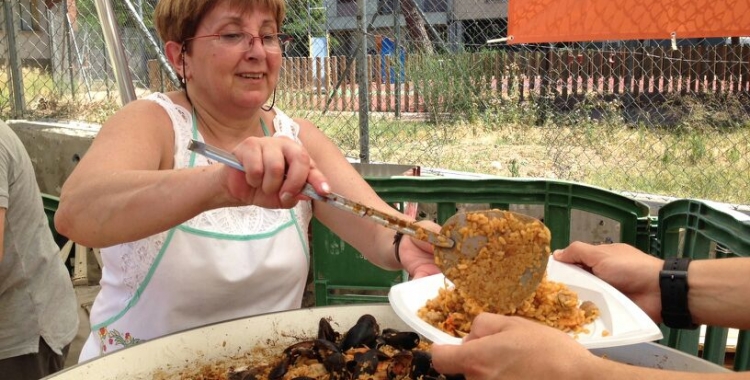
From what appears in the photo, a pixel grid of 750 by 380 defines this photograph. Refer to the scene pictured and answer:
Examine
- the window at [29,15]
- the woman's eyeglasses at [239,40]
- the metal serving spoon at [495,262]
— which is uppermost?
the window at [29,15]

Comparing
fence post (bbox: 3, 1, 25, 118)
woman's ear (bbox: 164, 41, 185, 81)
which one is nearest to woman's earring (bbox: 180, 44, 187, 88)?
woman's ear (bbox: 164, 41, 185, 81)

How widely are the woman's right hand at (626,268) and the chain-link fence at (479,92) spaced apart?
473 cm

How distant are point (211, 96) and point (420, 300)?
898 mm

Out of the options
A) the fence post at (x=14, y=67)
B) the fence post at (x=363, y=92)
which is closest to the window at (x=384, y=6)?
the fence post at (x=363, y=92)

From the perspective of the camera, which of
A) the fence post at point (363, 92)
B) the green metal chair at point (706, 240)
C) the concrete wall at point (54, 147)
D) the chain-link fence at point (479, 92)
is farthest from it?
the chain-link fence at point (479, 92)

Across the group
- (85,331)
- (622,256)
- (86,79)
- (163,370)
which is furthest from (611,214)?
(86,79)

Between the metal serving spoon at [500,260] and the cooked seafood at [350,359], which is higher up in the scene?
the metal serving spoon at [500,260]

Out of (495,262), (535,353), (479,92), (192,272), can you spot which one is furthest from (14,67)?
(535,353)

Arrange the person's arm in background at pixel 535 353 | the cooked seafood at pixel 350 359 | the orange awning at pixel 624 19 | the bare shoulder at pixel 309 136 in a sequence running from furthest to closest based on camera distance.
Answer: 1. the orange awning at pixel 624 19
2. the bare shoulder at pixel 309 136
3. the cooked seafood at pixel 350 359
4. the person's arm in background at pixel 535 353

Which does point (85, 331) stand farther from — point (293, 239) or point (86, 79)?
point (86, 79)

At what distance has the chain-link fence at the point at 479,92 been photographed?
270 inches

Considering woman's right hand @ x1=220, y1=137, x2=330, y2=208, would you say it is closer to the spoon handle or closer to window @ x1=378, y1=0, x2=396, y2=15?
the spoon handle

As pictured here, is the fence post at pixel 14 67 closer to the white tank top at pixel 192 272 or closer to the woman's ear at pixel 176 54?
the woman's ear at pixel 176 54

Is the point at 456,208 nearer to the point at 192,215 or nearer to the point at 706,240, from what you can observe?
the point at 706,240
